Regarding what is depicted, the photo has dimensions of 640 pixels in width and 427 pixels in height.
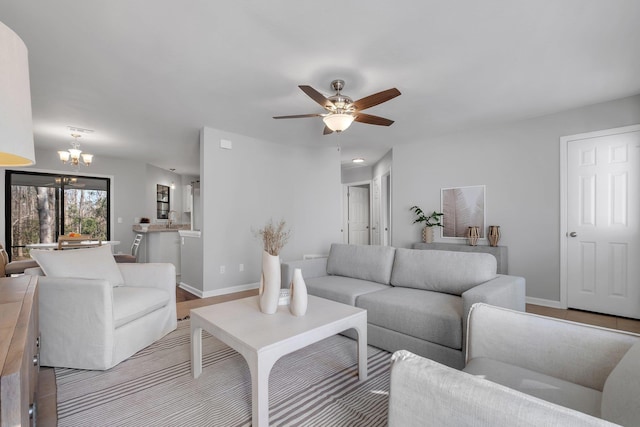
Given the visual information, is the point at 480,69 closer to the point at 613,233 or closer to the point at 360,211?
the point at 613,233

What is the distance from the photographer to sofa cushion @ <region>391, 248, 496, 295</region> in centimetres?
247

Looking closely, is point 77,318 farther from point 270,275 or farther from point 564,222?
point 564,222

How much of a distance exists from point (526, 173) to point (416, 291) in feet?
8.19

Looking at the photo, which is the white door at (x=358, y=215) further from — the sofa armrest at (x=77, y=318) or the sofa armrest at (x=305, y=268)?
the sofa armrest at (x=77, y=318)

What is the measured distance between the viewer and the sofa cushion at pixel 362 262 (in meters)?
3.07

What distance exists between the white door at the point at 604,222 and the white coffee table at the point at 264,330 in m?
3.14

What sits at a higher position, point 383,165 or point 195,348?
point 383,165

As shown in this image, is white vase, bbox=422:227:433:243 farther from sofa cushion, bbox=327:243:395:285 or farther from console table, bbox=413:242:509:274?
sofa cushion, bbox=327:243:395:285

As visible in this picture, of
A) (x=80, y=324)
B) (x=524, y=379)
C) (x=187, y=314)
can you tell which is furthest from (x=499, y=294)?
(x=187, y=314)

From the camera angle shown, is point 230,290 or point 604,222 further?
point 230,290

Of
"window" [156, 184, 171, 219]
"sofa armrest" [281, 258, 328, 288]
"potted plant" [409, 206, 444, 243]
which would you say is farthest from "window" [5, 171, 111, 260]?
"potted plant" [409, 206, 444, 243]

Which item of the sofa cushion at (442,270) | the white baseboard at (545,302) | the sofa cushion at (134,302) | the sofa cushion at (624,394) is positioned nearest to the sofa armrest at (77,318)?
the sofa cushion at (134,302)

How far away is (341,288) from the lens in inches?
111

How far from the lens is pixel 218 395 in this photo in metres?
1.83
